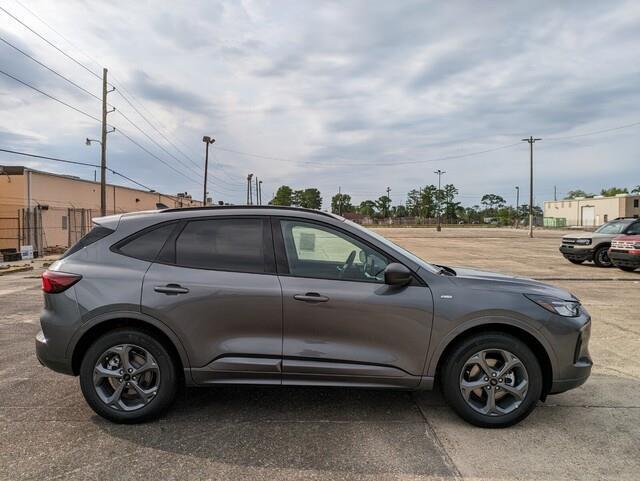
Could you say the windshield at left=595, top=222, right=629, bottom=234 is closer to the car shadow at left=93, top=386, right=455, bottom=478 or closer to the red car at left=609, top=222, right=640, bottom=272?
the red car at left=609, top=222, right=640, bottom=272

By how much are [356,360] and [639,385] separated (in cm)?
309

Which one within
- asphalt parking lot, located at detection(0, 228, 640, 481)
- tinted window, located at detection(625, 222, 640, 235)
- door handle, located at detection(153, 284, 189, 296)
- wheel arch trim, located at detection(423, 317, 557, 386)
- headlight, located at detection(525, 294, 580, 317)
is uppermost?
tinted window, located at detection(625, 222, 640, 235)

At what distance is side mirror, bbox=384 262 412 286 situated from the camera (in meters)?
3.50

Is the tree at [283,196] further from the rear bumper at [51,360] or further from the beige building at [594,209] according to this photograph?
the rear bumper at [51,360]

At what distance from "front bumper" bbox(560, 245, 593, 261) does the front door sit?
50.3 feet

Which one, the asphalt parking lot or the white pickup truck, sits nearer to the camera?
the asphalt parking lot

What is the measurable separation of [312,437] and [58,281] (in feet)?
7.69

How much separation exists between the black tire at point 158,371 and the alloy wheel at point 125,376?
23mm

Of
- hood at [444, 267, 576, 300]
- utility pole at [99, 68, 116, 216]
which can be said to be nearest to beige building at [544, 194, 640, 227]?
utility pole at [99, 68, 116, 216]

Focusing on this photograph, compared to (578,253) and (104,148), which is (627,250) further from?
(104,148)

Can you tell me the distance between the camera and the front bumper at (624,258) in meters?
13.5

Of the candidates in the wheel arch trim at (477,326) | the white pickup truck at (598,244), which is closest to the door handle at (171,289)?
the wheel arch trim at (477,326)

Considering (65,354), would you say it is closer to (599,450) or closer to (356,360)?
(356,360)

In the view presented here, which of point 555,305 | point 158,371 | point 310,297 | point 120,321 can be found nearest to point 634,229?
point 555,305
